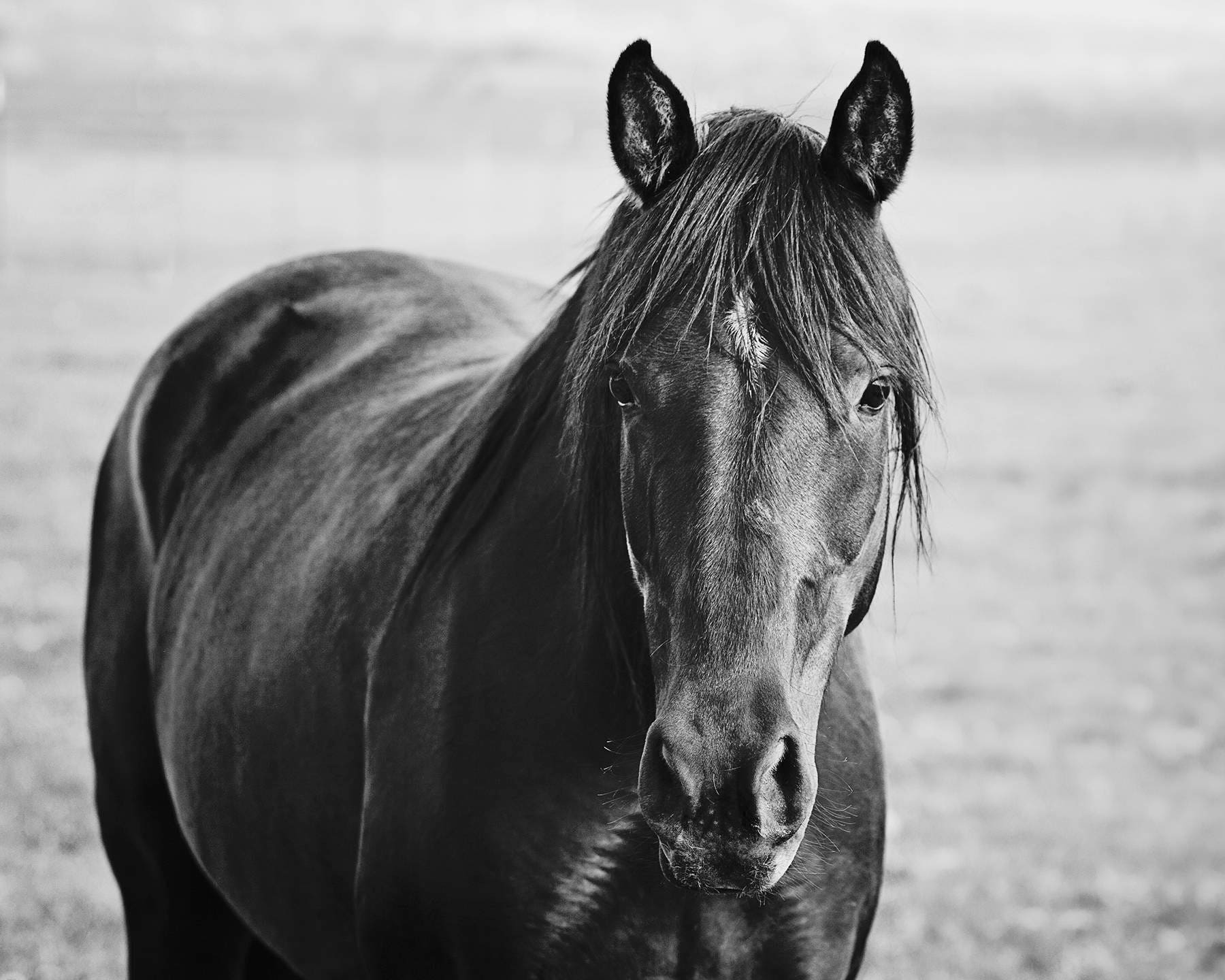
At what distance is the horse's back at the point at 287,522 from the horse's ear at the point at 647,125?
776mm

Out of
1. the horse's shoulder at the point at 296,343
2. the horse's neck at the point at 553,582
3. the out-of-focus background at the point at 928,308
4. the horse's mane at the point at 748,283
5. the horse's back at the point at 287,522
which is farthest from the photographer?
the out-of-focus background at the point at 928,308

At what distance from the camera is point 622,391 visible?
6.10ft

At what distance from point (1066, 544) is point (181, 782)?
795 centimetres

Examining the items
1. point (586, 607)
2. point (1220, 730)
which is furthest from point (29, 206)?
point (586, 607)

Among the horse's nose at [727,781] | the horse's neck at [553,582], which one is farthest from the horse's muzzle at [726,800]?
the horse's neck at [553,582]

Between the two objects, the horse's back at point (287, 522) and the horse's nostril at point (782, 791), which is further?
the horse's back at point (287, 522)

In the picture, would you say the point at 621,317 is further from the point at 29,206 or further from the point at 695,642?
the point at 29,206

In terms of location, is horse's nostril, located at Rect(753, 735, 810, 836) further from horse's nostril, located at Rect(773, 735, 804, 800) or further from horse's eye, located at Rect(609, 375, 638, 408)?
horse's eye, located at Rect(609, 375, 638, 408)

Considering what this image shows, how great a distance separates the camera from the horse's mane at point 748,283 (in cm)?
178

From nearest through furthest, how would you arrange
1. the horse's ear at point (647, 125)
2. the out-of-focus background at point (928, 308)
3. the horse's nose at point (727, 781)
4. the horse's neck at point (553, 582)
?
the horse's nose at point (727, 781) → the horse's ear at point (647, 125) → the horse's neck at point (553, 582) → the out-of-focus background at point (928, 308)

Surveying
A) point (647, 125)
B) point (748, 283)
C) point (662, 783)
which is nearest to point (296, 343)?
point (647, 125)

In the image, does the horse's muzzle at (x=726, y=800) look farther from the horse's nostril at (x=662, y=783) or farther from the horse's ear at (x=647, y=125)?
the horse's ear at (x=647, y=125)

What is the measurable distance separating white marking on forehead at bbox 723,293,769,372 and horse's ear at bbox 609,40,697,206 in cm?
26

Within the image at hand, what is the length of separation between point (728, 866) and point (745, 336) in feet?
2.17
